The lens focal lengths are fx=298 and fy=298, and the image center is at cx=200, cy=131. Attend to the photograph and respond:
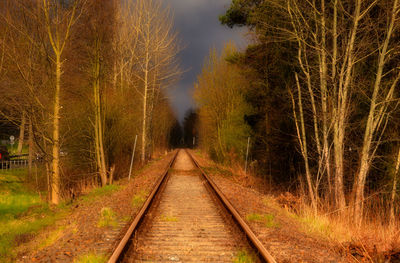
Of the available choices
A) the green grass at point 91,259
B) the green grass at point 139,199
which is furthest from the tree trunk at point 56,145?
the green grass at point 91,259

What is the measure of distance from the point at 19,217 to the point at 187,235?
6951mm

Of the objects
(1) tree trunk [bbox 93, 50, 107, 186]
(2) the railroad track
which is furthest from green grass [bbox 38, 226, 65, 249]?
(1) tree trunk [bbox 93, 50, 107, 186]

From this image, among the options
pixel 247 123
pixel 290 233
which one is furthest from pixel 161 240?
pixel 247 123

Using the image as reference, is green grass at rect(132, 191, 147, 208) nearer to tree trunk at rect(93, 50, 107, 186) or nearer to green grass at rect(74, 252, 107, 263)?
green grass at rect(74, 252, 107, 263)

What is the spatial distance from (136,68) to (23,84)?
13.0m

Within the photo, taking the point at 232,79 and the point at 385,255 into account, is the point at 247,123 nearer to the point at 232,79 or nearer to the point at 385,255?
the point at 232,79

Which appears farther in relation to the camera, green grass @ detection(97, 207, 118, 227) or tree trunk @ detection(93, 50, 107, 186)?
tree trunk @ detection(93, 50, 107, 186)

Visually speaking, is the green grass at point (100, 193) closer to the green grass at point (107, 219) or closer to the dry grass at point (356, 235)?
the green grass at point (107, 219)

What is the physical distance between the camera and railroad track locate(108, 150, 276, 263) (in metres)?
4.54

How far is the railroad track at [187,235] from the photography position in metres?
4.54

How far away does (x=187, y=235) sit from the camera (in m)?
5.65

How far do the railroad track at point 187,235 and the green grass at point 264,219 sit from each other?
48 centimetres

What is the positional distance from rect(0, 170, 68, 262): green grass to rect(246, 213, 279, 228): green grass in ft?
15.9

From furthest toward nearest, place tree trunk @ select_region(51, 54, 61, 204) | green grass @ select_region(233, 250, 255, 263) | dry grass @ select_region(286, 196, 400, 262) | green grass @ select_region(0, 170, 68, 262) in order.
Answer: tree trunk @ select_region(51, 54, 61, 204), green grass @ select_region(0, 170, 68, 262), dry grass @ select_region(286, 196, 400, 262), green grass @ select_region(233, 250, 255, 263)
